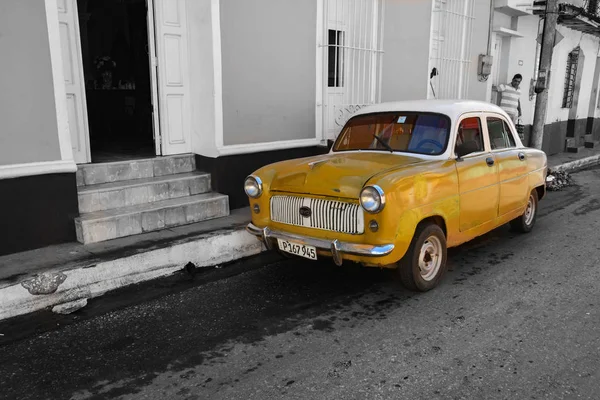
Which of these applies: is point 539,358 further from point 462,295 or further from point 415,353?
point 462,295

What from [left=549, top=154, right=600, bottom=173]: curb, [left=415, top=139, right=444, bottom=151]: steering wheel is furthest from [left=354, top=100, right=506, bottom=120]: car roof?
[left=549, top=154, right=600, bottom=173]: curb

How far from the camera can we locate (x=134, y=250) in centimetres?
516

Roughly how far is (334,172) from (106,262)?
236cm

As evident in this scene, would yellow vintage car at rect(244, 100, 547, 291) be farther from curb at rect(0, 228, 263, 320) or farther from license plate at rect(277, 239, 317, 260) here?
curb at rect(0, 228, 263, 320)

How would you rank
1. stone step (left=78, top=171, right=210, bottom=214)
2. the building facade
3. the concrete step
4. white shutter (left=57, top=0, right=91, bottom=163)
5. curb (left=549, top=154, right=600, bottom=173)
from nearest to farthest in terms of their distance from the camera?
the building facade < stone step (left=78, top=171, right=210, bottom=214) < white shutter (left=57, top=0, right=91, bottom=163) < curb (left=549, top=154, right=600, bottom=173) < the concrete step

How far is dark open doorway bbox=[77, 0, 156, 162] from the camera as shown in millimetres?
9727

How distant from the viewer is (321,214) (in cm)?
445

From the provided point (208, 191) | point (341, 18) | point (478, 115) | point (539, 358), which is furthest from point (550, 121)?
point (539, 358)

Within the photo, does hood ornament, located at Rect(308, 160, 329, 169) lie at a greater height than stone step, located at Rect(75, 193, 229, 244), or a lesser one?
greater

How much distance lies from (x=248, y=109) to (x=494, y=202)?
144 inches

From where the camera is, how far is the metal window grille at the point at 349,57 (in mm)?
8695

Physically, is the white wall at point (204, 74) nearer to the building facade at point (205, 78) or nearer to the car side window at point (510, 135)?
the building facade at point (205, 78)

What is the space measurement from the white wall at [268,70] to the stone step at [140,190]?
74cm

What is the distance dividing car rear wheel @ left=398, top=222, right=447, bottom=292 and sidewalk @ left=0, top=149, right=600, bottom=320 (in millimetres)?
2157
